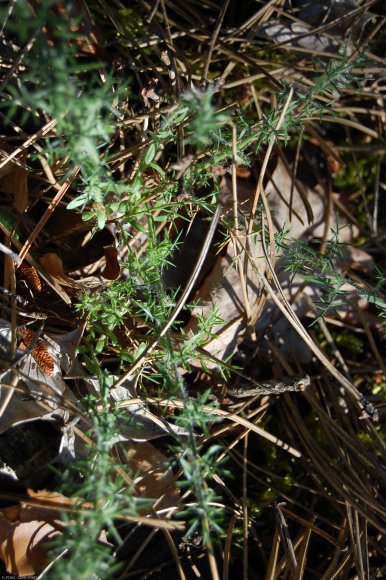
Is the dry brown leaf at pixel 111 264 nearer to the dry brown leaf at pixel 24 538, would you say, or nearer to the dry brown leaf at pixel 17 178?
the dry brown leaf at pixel 17 178

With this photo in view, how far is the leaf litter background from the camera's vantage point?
2.29 metres

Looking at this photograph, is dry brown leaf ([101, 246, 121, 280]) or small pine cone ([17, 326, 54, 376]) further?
dry brown leaf ([101, 246, 121, 280])

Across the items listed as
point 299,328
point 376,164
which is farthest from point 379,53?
point 299,328

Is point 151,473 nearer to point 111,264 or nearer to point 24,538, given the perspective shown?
point 24,538

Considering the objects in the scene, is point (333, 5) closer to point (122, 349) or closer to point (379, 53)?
point (379, 53)

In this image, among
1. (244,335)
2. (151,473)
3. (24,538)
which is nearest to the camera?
(24,538)

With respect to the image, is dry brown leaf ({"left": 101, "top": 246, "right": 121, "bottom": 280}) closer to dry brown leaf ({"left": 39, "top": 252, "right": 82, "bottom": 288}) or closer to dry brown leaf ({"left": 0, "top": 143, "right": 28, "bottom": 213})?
dry brown leaf ({"left": 39, "top": 252, "right": 82, "bottom": 288})

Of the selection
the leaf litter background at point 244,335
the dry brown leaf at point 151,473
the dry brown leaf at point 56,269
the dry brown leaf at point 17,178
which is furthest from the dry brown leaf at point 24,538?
the dry brown leaf at point 17,178

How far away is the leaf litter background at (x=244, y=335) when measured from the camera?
2285 mm

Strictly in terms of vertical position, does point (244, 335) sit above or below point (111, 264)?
below

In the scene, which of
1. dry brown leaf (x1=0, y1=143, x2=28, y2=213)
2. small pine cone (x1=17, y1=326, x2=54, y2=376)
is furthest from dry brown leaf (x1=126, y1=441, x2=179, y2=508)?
dry brown leaf (x1=0, y1=143, x2=28, y2=213)

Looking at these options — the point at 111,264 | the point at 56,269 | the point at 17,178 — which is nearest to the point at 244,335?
the point at 111,264

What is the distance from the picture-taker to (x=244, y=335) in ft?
9.37

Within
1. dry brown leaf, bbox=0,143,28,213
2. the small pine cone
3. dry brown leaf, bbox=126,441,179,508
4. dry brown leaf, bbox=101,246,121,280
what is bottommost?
dry brown leaf, bbox=126,441,179,508
